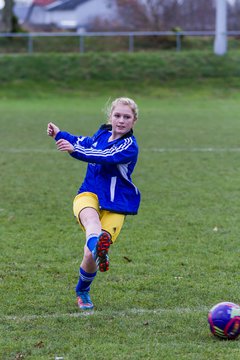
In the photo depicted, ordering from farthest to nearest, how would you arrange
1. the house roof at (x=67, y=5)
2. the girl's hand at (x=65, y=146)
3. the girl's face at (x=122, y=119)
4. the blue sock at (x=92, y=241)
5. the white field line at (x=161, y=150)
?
the house roof at (x=67, y=5) < the white field line at (x=161, y=150) < the girl's face at (x=122, y=119) < the girl's hand at (x=65, y=146) < the blue sock at (x=92, y=241)

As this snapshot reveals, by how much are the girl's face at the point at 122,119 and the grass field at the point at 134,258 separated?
142 cm

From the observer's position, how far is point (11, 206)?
10383mm

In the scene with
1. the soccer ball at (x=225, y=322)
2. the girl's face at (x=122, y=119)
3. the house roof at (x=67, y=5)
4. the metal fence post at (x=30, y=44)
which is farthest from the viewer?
the house roof at (x=67, y=5)

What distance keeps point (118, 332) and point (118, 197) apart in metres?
1.16

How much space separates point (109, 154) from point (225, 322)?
165 centimetres

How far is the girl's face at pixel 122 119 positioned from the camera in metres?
6.10

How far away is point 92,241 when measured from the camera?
18.6 feet

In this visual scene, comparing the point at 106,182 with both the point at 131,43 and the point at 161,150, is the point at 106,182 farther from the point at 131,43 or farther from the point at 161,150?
the point at 131,43

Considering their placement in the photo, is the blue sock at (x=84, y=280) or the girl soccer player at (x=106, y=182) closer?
the girl soccer player at (x=106, y=182)

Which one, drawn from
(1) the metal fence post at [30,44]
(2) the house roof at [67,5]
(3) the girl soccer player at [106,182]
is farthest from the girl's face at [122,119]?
(2) the house roof at [67,5]

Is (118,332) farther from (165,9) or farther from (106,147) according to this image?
(165,9)

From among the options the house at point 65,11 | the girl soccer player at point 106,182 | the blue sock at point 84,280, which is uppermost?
the girl soccer player at point 106,182

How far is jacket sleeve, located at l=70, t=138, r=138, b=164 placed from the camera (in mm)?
5898

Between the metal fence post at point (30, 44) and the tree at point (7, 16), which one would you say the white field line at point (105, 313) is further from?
the tree at point (7, 16)
